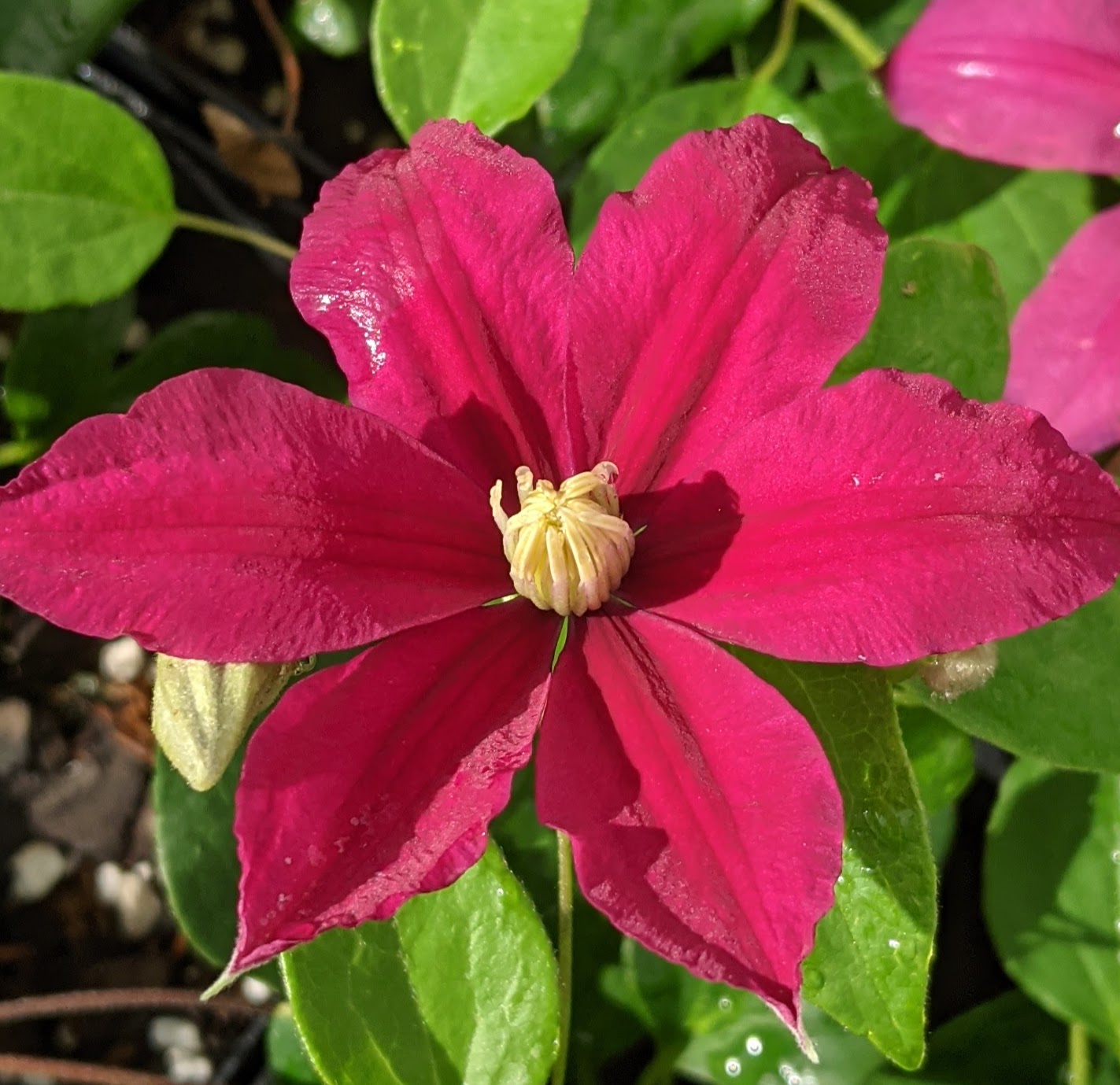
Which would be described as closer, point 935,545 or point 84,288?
point 935,545

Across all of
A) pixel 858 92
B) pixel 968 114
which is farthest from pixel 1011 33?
pixel 858 92

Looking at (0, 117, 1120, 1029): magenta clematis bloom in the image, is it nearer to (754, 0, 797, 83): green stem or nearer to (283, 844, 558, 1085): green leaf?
(283, 844, 558, 1085): green leaf

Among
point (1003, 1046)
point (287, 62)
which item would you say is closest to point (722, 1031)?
point (1003, 1046)

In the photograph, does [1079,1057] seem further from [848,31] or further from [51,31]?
[51,31]

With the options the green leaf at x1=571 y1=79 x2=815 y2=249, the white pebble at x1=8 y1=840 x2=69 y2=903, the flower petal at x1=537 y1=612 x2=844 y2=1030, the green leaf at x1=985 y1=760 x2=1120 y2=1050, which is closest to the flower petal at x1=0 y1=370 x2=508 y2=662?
the flower petal at x1=537 y1=612 x2=844 y2=1030

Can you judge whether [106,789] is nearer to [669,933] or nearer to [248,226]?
[248,226]

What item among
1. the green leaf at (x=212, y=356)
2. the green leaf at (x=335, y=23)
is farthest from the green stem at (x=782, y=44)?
the green leaf at (x=212, y=356)

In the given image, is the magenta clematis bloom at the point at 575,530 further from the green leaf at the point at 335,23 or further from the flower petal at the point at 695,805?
the green leaf at the point at 335,23

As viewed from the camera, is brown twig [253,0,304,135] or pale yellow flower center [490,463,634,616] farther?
brown twig [253,0,304,135]
